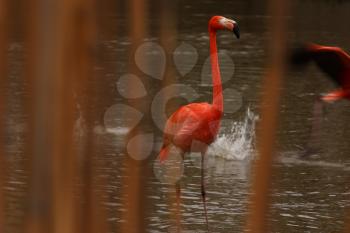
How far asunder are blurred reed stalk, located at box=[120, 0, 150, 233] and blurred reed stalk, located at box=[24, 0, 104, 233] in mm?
53

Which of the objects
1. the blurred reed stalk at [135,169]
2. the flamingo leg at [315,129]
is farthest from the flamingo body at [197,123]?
the blurred reed stalk at [135,169]

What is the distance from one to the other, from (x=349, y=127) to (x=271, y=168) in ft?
19.6

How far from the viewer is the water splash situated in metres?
5.87

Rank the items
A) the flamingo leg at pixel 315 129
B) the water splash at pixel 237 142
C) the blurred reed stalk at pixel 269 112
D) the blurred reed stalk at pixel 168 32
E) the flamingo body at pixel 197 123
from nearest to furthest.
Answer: the blurred reed stalk at pixel 269 112, the blurred reed stalk at pixel 168 32, the flamingo leg at pixel 315 129, the flamingo body at pixel 197 123, the water splash at pixel 237 142

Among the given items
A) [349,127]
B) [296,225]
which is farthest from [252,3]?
[349,127]

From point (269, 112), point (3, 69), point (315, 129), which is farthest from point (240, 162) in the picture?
point (269, 112)

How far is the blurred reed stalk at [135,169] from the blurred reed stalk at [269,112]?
0.59ft

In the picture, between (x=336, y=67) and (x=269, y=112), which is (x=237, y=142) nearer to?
(x=336, y=67)

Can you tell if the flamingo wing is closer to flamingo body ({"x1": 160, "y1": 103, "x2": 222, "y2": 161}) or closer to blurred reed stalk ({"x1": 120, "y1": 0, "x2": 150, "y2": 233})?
flamingo body ({"x1": 160, "y1": 103, "x2": 222, "y2": 161})

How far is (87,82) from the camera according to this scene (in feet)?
3.62

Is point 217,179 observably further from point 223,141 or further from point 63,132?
point 63,132

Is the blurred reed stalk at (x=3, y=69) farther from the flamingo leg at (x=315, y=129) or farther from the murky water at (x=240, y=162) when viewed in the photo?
the flamingo leg at (x=315, y=129)

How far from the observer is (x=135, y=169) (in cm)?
110

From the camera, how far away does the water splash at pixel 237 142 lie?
19.3 feet
